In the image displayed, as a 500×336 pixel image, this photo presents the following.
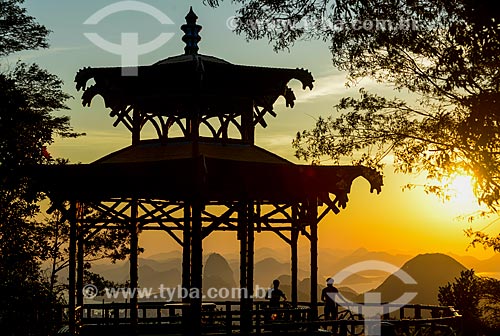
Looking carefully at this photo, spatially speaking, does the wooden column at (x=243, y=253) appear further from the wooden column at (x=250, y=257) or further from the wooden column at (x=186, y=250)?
the wooden column at (x=186, y=250)

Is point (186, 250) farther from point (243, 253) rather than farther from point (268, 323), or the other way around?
point (268, 323)

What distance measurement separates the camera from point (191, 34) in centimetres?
2430

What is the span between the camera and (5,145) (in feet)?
116

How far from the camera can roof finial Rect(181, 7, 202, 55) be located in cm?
2400

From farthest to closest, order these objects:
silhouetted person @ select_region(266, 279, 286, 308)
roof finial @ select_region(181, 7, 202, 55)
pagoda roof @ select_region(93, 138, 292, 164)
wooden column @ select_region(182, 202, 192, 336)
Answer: silhouetted person @ select_region(266, 279, 286, 308), roof finial @ select_region(181, 7, 202, 55), wooden column @ select_region(182, 202, 192, 336), pagoda roof @ select_region(93, 138, 292, 164)

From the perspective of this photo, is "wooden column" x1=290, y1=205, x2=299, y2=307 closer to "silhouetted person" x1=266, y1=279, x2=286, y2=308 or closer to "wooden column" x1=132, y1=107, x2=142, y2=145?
"silhouetted person" x1=266, y1=279, x2=286, y2=308

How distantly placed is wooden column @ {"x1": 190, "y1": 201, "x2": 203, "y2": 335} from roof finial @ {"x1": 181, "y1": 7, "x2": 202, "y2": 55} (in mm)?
5530

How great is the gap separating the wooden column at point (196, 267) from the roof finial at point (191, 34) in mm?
5530

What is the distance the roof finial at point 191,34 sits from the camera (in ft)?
78.7

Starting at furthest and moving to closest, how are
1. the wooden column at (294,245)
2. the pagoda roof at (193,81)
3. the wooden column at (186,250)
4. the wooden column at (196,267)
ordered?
the wooden column at (294,245) → the wooden column at (186,250) → the pagoda roof at (193,81) → the wooden column at (196,267)

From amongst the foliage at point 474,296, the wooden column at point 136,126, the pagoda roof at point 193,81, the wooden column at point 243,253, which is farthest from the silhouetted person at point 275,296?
the foliage at point 474,296

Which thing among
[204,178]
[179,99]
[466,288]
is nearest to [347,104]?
[179,99]

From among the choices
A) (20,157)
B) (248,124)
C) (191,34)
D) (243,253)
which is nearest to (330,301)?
(243,253)

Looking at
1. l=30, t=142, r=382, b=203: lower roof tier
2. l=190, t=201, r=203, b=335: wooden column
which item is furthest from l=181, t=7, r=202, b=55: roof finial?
l=190, t=201, r=203, b=335: wooden column
